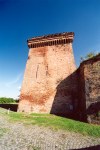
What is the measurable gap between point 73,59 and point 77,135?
A: 9657 mm

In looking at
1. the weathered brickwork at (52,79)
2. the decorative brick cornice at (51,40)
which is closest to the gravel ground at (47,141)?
the weathered brickwork at (52,79)

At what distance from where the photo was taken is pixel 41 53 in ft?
54.0

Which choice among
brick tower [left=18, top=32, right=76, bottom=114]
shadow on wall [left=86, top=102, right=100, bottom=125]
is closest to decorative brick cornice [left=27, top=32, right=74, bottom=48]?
brick tower [left=18, top=32, right=76, bottom=114]

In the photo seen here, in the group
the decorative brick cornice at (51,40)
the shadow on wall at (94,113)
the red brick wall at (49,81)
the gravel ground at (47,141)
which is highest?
the decorative brick cornice at (51,40)

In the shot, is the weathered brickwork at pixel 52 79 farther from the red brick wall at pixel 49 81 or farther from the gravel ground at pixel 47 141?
the gravel ground at pixel 47 141

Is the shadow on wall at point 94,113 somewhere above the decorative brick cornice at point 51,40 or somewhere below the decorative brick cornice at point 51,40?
below

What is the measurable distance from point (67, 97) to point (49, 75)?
116 inches

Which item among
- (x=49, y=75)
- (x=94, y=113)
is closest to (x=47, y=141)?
(x=94, y=113)

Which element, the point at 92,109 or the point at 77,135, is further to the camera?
the point at 92,109

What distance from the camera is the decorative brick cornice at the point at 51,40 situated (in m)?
16.0

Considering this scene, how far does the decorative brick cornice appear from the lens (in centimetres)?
1600

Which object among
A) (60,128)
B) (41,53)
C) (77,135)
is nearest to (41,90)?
(41,53)

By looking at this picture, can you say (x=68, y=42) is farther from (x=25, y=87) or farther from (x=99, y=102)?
(x=99, y=102)

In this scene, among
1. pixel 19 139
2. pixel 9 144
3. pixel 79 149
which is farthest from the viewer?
pixel 19 139
